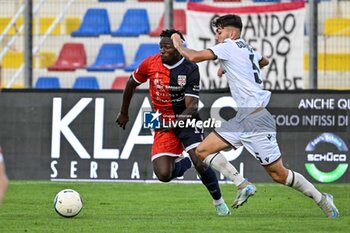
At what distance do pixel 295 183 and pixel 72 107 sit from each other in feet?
21.6

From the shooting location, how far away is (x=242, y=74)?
11.5 m

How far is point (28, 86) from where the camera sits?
701 inches

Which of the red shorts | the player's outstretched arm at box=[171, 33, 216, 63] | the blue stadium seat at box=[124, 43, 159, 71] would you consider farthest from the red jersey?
the blue stadium seat at box=[124, 43, 159, 71]

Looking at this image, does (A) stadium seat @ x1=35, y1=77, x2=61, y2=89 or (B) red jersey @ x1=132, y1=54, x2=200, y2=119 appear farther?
(A) stadium seat @ x1=35, y1=77, x2=61, y2=89

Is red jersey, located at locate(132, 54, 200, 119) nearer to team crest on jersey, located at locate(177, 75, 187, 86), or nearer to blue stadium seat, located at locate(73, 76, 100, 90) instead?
team crest on jersey, located at locate(177, 75, 187, 86)

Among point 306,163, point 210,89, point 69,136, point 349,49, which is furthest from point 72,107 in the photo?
Result: point 349,49

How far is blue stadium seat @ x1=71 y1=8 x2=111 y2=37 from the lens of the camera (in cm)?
2145

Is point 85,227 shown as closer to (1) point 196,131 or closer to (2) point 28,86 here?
(1) point 196,131

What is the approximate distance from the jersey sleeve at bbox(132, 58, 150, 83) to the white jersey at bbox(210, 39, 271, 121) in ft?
5.78

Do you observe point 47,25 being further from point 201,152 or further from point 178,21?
point 201,152

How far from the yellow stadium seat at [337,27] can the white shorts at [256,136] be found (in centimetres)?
792

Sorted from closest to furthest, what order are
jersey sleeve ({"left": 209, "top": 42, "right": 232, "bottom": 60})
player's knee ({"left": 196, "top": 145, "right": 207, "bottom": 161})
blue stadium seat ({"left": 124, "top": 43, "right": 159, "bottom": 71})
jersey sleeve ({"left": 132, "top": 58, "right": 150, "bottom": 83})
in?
jersey sleeve ({"left": 209, "top": 42, "right": 232, "bottom": 60}) → player's knee ({"left": 196, "top": 145, "right": 207, "bottom": 161}) → jersey sleeve ({"left": 132, "top": 58, "right": 150, "bottom": 83}) → blue stadium seat ({"left": 124, "top": 43, "right": 159, "bottom": 71})

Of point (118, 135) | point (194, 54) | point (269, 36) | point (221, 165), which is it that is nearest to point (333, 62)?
point (269, 36)

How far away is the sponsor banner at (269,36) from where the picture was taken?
18.6 m
